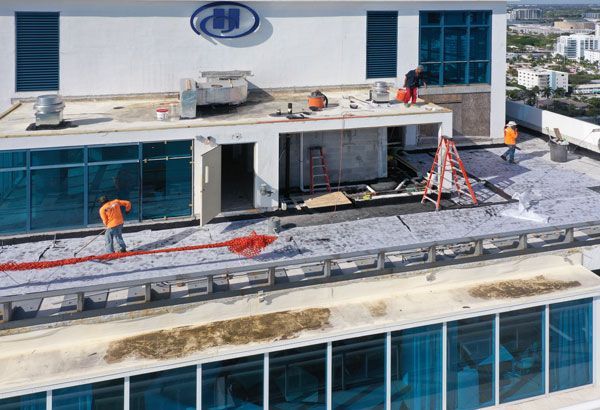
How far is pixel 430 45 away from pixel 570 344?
13822mm

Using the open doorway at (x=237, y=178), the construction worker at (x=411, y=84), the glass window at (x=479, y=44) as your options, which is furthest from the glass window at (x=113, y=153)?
the glass window at (x=479, y=44)

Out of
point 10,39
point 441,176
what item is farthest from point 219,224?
point 10,39

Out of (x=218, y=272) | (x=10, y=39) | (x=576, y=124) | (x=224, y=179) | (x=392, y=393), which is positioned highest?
(x=10, y=39)

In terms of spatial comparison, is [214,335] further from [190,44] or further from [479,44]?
[479,44]

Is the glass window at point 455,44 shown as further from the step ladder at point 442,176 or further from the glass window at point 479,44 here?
the step ladder at point 442,176

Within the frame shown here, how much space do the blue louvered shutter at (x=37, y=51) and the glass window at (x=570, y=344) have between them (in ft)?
53.9

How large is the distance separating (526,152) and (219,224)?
492 inches

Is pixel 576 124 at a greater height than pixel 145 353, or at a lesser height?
greater

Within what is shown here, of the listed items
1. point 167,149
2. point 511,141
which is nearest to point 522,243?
point 511,141

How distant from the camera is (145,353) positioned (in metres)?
9.24

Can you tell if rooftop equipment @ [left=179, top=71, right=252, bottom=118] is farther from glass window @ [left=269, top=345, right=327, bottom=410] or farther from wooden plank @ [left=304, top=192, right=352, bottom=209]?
glass window @ [left=269, top=345, right=327, bottom=410]

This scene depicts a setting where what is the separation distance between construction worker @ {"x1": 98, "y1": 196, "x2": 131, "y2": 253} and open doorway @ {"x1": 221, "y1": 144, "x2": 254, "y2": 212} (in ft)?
11.0

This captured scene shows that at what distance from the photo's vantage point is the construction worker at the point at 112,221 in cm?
1209

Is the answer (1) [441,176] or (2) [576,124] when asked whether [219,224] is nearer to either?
(1) [441,176]
